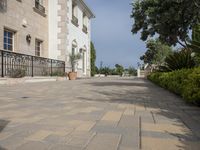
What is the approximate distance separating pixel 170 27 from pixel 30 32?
8360mm

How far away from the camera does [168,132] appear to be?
3.60 meters

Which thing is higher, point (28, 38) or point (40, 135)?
point (28, 38)

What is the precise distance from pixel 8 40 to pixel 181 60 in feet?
29.8

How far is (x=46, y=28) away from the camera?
65.7 ft

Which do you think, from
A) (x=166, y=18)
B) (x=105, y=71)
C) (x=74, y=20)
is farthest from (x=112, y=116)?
(x=105, y=71)

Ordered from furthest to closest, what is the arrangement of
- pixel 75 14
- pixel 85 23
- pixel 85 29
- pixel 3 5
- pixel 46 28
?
pixel 85 23 < pixel 85 29 < pixel 75 14 < pixel 46 28 < pixel 3 5

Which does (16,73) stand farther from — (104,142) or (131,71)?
(131,71)

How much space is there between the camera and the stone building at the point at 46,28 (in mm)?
15429

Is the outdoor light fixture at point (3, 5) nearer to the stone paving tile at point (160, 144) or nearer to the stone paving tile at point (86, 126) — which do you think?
the stone paving tile at point (86, 126)

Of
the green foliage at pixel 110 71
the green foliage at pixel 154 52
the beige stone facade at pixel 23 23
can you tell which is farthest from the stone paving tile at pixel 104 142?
the green foliage at pixel 110 71

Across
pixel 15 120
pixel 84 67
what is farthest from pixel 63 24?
pixel 15 120

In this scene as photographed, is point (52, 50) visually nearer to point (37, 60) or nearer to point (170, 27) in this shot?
point (37, 60)

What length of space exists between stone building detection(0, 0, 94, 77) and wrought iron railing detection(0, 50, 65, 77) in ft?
2.97

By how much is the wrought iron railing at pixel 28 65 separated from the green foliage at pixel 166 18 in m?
5.69
